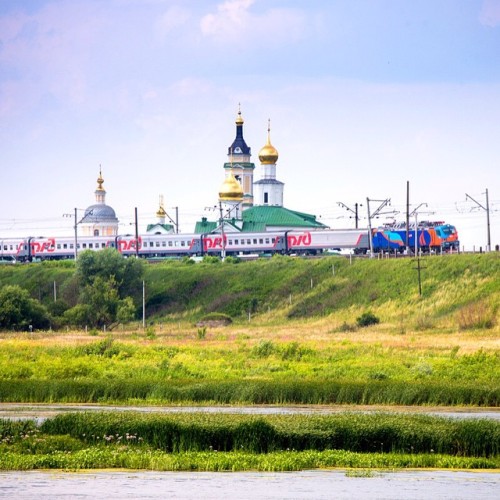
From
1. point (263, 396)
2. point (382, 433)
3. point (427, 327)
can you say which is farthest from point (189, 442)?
point (427, 327)

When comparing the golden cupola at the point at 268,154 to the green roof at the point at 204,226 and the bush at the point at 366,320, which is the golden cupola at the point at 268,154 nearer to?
the green roof at the point at 204,226

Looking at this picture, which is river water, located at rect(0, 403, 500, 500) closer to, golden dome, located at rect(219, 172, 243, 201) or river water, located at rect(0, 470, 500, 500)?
river water, located at rect(0, 470, 500, 500)

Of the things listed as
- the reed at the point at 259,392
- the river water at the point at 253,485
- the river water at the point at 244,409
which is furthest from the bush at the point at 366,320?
the river water at the point at 253,485

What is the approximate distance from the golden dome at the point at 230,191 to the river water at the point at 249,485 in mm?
124509

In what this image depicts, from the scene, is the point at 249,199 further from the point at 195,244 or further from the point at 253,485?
the point at 253,485

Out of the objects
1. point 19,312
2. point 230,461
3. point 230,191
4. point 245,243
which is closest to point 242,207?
point 230,191

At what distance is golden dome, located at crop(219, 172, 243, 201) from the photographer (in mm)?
154500

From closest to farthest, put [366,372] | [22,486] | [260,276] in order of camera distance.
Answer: [22,486]
[366,372]
[260,276]

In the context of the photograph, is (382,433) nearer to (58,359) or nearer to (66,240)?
(58,359)

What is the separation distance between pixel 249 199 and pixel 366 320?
7607 cm

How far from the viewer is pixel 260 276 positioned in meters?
116

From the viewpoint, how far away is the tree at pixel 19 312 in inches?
3541

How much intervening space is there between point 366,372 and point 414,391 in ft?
25.4

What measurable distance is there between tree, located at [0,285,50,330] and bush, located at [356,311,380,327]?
71.3 ft
